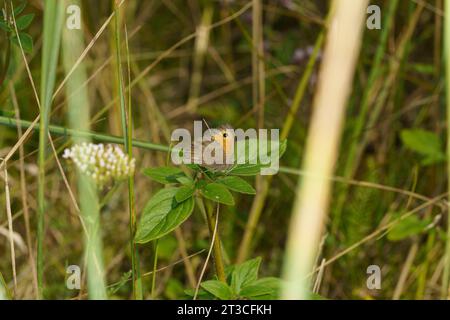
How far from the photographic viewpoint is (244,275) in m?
0.94

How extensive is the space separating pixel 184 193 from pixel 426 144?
0.88 m

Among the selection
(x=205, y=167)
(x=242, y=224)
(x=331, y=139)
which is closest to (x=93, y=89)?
(x=242, y=224)

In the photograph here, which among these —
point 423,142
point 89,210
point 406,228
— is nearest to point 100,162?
point 89,210

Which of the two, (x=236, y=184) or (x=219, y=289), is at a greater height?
(x=236, y=184)

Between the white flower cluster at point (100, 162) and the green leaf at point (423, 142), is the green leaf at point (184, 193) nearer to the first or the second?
the white flower cluster at point (100, 162)

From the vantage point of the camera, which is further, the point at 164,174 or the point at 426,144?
the point at 426,144

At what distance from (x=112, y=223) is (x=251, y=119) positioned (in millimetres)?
443

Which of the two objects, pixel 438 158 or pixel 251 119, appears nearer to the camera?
pixel 438 158

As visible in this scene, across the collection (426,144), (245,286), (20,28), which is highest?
(20,28)

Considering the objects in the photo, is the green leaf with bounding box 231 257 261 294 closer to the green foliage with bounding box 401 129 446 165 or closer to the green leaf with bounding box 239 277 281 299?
the green leaf with bounding box 239 277 281 299

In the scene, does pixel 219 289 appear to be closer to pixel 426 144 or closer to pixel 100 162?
pixel 100 162

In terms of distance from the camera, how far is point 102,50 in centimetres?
193

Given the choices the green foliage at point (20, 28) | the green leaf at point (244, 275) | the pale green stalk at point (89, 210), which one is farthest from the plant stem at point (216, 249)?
the green foliage at point (20, 28)
